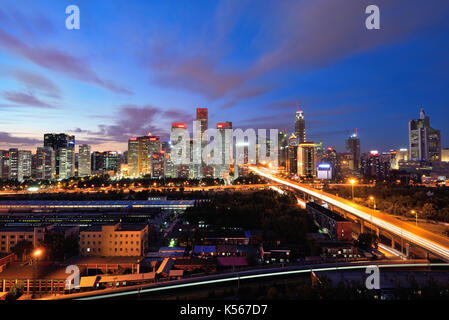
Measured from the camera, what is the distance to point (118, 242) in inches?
372

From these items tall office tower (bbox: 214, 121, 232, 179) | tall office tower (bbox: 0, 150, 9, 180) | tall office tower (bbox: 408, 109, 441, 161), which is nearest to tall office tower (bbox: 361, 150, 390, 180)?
tall office tower (bbox: 408, 109, 441, 161)

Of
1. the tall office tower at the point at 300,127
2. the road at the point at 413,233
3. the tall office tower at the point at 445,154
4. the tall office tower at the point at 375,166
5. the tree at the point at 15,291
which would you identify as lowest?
the tree at the point at 15,291

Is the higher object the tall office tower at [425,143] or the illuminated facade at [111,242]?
the tall office tower at [425,143]

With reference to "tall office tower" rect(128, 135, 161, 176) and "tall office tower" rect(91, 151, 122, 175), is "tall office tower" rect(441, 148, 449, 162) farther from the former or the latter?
"tall office tower" rect(91, 151, 122, 175)

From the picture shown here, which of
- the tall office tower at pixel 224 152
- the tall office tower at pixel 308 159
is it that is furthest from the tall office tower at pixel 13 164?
the tall office tower at pixel 308 159

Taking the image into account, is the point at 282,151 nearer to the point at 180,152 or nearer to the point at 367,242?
the point at 180,152

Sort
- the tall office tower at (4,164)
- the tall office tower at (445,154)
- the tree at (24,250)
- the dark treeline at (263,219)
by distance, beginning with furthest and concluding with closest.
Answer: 1. the tall office tower at (445,154)
2. the tall office tower at (4,164)
3. the dark treeline at (263,219)
4. the tree at (24,250)

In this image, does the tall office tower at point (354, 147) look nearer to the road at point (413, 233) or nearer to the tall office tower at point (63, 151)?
the road at point (413, 233)

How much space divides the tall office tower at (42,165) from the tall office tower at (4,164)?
2.95 meters

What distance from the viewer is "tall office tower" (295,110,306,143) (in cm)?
7056

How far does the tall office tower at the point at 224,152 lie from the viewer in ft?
135

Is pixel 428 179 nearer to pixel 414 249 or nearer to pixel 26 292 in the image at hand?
pixel 414 249
